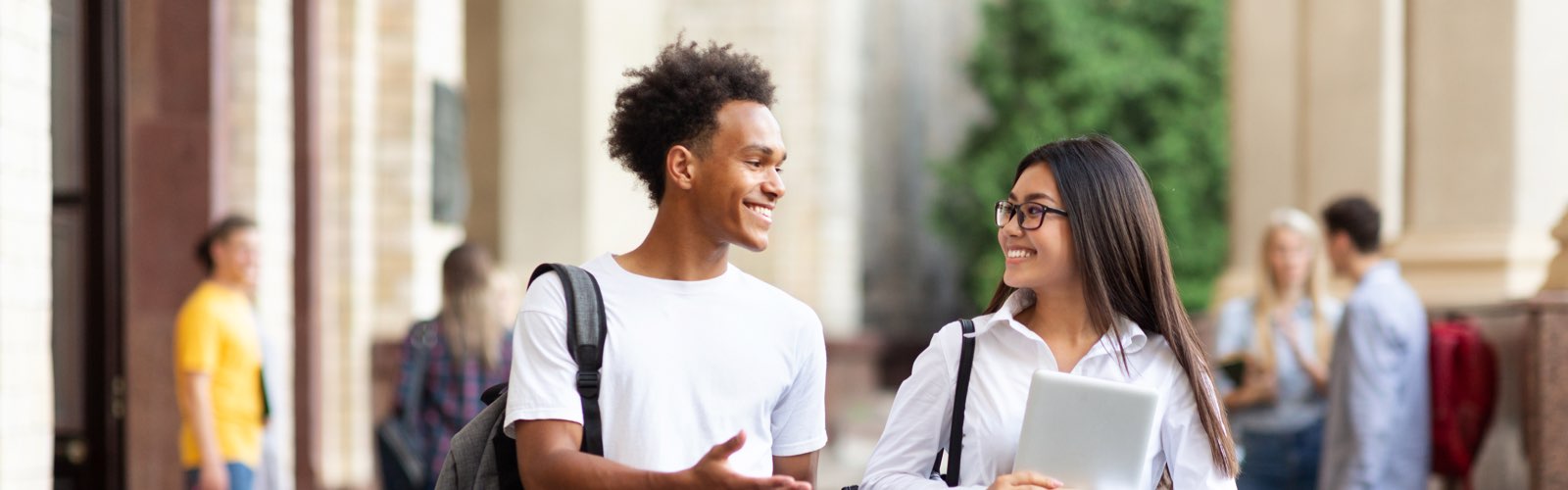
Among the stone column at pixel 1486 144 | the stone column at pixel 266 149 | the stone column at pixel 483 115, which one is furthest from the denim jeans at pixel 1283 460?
the stone column at pixel 483 115

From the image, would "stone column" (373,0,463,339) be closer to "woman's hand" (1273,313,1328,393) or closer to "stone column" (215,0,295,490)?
"stone column" (215,0,295,490)

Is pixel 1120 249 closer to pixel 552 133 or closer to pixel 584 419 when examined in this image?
pixel 584 419

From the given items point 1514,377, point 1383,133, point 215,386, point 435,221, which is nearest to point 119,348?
point 215,386

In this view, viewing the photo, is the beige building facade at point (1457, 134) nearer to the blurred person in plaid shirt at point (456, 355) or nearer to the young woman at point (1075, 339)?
the blurred person in plaid shirt at point (456, 355)

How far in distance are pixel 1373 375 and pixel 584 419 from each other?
173 inches

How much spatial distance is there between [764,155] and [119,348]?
590 centimetres

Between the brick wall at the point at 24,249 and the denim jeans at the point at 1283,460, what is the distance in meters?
4.69

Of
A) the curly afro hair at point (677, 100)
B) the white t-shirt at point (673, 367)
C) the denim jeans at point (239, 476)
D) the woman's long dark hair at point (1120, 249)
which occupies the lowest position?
the denim jeans at point (239, 476)

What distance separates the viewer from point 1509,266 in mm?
8523

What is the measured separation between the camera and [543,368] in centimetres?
310

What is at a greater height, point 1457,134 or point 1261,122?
point 1261,122

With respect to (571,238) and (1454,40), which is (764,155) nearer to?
(1454,40)

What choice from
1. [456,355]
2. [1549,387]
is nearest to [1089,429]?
[1549,387]

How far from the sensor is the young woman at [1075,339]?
328cm
